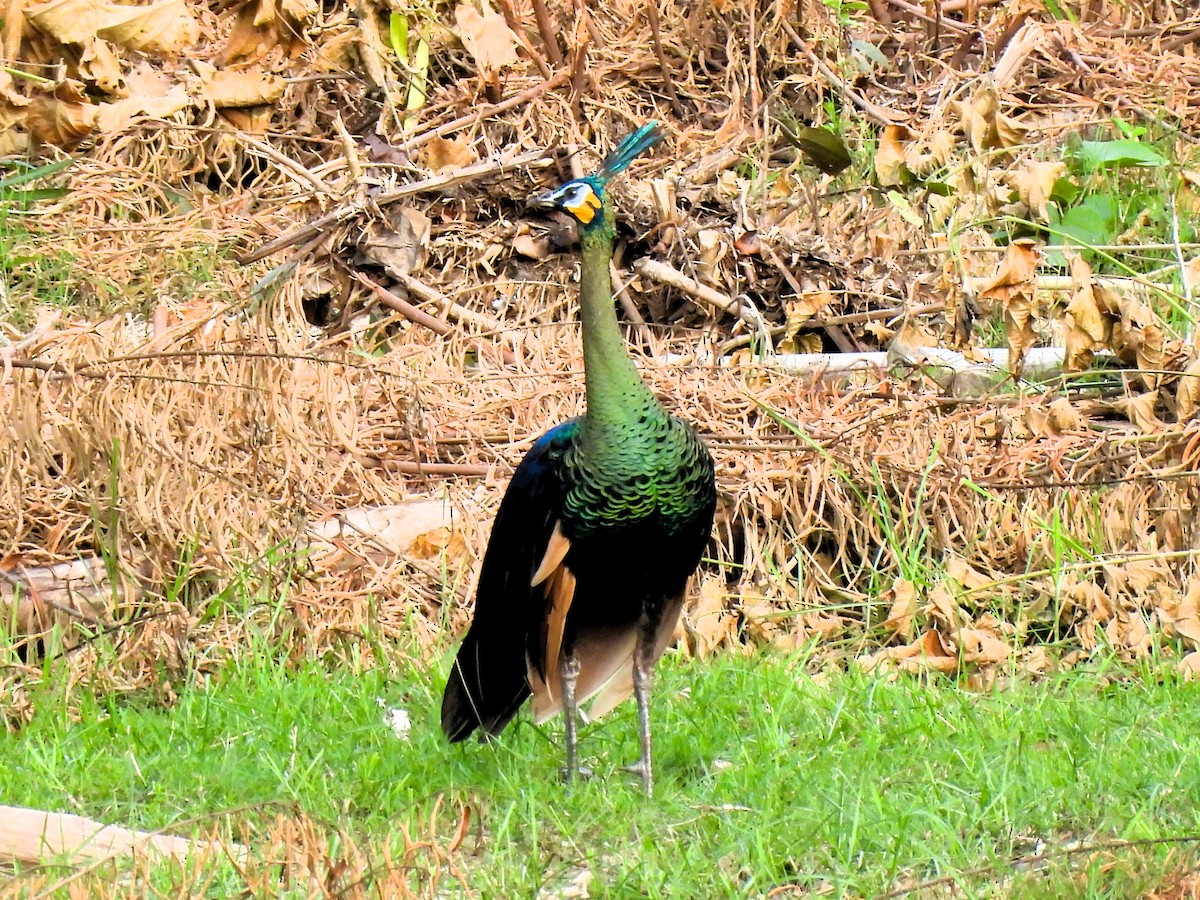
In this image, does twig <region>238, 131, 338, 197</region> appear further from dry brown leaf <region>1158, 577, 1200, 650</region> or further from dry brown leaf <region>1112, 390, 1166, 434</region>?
dry brown leaf <region>1158, 577, 1200, 650</region>

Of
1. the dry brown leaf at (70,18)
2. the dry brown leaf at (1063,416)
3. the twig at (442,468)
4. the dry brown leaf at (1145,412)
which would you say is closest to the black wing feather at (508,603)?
the twig at (442,468)

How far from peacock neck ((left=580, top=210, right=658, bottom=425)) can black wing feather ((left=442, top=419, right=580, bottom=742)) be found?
0.16 m

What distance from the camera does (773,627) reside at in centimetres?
560

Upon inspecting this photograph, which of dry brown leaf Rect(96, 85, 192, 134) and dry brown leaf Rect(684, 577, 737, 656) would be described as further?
dry brown leaf Rect(96, 85, 192, 134)

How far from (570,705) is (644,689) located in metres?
0.20

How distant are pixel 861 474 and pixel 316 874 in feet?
10.7

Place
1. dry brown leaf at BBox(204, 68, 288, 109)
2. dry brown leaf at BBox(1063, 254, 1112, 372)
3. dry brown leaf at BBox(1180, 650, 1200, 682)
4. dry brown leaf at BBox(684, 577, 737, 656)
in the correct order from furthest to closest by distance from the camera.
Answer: dry brown leaf at BBox(204, 68, 288, 109), dry brown leaf at BBox(1063, 254, 1112, 372), dry brown leaf at BBox(684, 577, 737, 656), dry brown leaf at BBox(1180, 650, 1200, 682)

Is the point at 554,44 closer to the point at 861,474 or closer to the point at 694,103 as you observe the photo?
the point at 694,103

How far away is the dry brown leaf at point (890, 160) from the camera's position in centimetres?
744

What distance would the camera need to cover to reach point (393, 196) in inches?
301

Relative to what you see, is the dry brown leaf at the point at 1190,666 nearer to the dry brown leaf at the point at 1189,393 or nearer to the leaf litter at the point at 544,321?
the leaf litter at the point at 544,321

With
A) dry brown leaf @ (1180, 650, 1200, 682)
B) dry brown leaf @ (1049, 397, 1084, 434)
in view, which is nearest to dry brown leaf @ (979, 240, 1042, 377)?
dry brown leaf @ (1049, 397, 1084, 434)

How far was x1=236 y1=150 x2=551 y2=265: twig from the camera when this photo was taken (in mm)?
7516

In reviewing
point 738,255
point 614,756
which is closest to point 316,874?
point 614,756
